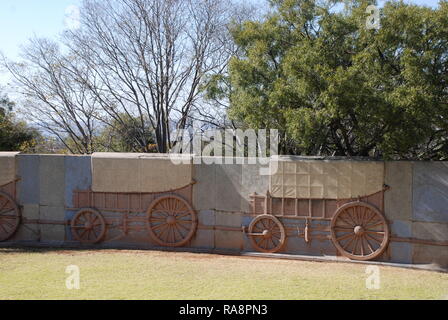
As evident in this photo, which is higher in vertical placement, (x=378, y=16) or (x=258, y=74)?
(x=378, y=16)

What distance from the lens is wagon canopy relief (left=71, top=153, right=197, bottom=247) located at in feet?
32.7

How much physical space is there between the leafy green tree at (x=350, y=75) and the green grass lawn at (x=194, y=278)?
7.59 feet

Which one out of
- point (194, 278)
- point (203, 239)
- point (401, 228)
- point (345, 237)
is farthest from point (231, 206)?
point (401, 228)

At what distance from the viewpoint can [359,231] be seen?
893 centimetres

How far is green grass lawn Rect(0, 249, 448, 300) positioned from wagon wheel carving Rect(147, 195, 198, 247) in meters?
0.52

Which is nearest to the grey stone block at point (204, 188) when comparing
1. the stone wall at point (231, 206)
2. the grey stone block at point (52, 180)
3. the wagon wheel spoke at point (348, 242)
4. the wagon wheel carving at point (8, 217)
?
the stone wall at point (231, 206)

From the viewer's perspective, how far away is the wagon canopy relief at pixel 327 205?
889 cm

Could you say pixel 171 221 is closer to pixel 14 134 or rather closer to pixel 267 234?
pixel 267 234

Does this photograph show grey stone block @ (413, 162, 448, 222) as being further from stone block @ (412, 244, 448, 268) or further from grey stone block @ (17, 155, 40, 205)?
grey stone block @ (17, 155, 40, 205)

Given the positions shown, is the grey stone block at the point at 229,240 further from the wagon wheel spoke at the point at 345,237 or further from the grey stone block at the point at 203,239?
the wagon wheel spoke at the point at 345,237

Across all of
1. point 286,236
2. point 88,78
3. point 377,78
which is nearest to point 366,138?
point 377,78
